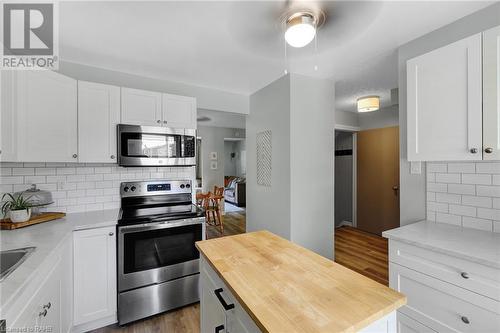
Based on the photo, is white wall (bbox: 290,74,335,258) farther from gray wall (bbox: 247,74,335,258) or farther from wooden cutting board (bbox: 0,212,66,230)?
wooden cutting board (bbox: 0,212,66,230)

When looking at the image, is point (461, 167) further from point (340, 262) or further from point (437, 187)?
point (340, 262)

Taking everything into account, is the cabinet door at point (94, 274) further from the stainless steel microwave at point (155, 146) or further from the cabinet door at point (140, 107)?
the cabinet door at point (140, 107)

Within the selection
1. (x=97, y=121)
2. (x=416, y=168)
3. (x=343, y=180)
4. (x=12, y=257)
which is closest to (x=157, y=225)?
(x=12, y=257)

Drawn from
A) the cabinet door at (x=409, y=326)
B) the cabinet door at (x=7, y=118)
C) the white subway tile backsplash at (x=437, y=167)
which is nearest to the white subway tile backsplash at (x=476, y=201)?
the white subway tile backsplash at (x=437, y=167)

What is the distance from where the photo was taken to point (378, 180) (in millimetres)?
4047

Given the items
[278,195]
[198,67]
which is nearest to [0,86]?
[198,67]

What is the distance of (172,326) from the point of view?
195cm

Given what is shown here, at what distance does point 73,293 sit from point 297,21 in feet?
8.53

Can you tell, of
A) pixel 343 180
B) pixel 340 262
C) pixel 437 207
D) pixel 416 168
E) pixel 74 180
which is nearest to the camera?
pixel 437 207

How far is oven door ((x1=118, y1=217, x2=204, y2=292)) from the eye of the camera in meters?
1.91

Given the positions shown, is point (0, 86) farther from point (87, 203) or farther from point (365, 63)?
point (365, 63)

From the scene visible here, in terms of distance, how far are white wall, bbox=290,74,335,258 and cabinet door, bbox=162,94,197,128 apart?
115 cm

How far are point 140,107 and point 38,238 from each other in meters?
1.40

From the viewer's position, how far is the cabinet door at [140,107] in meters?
2.23
